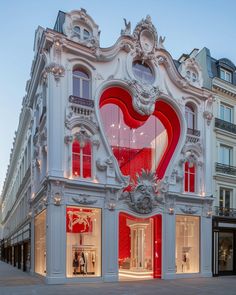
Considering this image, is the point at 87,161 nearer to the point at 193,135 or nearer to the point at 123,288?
the point at 123,288

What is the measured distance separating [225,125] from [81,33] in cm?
1437

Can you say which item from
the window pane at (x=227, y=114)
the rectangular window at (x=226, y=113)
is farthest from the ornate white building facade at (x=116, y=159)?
the window pane at (x=227, y=114)

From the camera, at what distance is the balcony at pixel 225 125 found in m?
29.4

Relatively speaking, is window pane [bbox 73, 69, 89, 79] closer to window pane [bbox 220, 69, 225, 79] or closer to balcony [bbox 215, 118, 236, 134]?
balcony [bbox 215, 118, 236, 134]

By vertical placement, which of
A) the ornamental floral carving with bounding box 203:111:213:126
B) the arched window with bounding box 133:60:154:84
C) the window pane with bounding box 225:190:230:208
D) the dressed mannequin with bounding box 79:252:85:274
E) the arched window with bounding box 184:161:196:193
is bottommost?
the dressed mannequin with bounding box 79:252:85:274

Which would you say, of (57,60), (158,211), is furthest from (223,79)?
(57,60)

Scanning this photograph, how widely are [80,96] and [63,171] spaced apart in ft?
16.6

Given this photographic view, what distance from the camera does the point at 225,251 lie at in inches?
1135

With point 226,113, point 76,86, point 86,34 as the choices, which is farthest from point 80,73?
point 226,113

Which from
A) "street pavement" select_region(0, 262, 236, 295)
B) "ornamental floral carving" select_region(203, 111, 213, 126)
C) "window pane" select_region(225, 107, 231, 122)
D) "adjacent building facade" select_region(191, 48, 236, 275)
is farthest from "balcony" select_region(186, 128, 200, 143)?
"street pavement" select_region(0, 262, 236, 295)

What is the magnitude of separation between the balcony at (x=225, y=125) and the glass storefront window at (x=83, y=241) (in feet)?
43.1

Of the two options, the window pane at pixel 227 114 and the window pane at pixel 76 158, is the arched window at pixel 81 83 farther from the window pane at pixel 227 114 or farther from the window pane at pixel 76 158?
the window pane at pixel 227 114

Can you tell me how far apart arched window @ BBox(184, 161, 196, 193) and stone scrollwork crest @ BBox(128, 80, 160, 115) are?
17.5ft

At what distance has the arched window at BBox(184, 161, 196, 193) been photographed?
2704 cm
